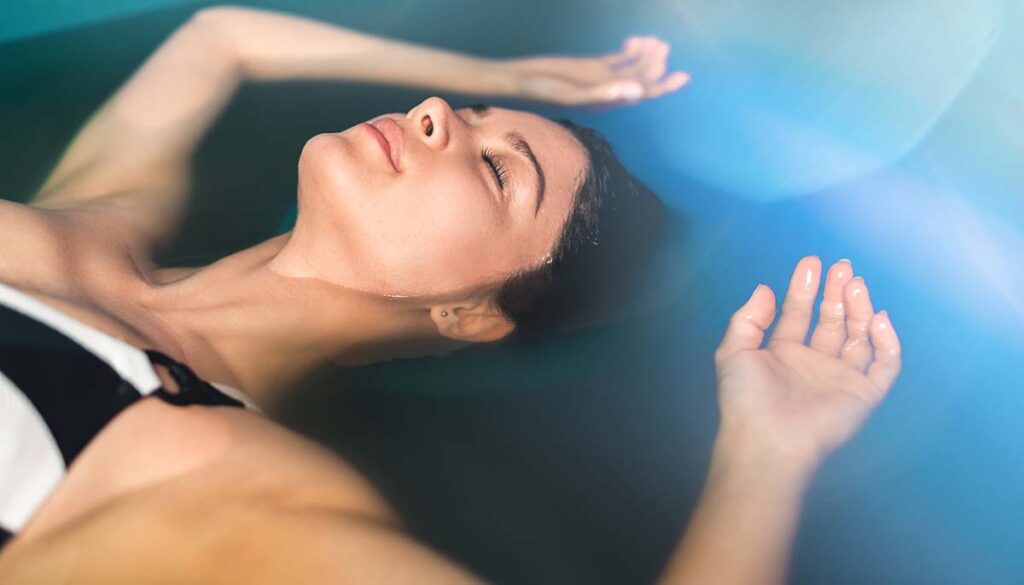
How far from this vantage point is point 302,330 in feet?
3.52

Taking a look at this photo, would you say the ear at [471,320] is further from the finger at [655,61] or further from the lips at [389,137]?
the finger at [655,61]

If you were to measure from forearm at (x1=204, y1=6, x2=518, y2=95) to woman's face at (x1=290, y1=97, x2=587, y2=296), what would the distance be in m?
0.41

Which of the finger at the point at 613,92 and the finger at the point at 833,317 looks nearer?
the finger at the point at 833,317

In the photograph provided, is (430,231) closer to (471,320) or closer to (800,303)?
(471,320)

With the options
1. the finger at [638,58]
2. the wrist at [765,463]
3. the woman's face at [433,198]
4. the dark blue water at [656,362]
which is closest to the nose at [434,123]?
the woman's face at [433,198]

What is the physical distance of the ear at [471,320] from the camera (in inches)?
42.8

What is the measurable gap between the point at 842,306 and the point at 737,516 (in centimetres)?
32

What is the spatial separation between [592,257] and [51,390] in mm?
634

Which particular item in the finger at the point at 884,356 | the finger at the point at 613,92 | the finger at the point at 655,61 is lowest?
the finger at the point at 884,356

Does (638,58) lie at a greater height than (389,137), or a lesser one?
greater

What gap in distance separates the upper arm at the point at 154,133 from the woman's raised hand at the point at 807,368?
2.67ft

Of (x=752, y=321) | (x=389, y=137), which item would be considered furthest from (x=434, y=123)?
(x=752, y=321)

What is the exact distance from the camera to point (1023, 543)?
98 cm

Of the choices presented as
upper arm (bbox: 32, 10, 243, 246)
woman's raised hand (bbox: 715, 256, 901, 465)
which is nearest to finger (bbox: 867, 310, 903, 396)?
woman's raised hand (bbox: 715, 256, 901, 465)
